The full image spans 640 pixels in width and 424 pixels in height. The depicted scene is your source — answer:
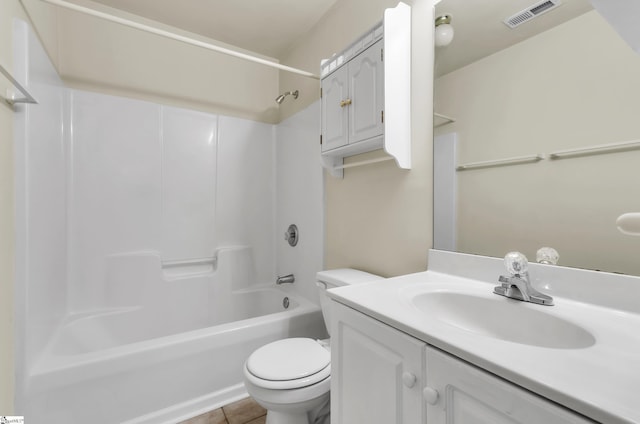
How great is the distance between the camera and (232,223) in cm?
235

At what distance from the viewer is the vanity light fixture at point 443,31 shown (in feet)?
3.86

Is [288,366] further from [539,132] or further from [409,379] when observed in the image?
[539,132]

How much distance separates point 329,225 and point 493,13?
1.32m

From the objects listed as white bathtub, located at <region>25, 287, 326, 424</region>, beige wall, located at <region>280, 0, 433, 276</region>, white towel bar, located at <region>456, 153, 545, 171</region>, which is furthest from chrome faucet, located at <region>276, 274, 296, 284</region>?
white towel bar, located at <region>456, 153, 545, 171</region>

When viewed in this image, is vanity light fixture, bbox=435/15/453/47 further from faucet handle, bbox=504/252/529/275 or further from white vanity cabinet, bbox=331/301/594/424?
white vanity cabinet, bbox=331/301/594/424

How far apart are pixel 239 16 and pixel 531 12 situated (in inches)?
72.4

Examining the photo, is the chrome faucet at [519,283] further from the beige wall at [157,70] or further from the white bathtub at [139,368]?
the beige wall at [157,70]

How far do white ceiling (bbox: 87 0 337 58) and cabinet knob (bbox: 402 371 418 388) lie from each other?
83.8 inches

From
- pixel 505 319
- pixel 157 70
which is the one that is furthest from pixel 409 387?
pixel 157 70

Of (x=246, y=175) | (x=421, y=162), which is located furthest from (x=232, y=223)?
(x=421, y=162)

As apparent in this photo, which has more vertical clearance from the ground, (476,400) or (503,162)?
(503,162)

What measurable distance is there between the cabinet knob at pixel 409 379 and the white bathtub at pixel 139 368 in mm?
1110

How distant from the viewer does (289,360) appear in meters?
1.17

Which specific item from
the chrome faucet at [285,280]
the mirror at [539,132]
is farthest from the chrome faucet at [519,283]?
the chrome faucet at [285,280]
